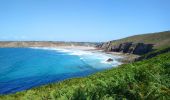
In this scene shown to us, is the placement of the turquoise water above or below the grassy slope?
below

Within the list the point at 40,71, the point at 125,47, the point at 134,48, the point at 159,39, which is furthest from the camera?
the point at 125,47

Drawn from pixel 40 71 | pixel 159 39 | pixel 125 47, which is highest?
pixel 159 39

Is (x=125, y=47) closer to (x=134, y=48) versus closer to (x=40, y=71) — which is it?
(x=134, y=48)

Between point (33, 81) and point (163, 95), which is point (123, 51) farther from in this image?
point (163, 95)

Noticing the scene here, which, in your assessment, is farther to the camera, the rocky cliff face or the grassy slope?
the rocky cliff face

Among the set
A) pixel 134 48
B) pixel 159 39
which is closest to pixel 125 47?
pixel 134 48

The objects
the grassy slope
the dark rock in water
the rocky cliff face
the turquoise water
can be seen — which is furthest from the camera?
the dark rock in water

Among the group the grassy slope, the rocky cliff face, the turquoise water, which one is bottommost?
the turquoise water

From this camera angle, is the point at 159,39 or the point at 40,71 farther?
the point at 159,39

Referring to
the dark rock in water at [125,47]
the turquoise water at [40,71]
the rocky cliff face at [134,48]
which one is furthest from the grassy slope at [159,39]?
the turquoise water at [40,71]

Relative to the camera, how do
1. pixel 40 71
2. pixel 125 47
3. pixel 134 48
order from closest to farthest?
pixel 40 71, pixel 134 48, pixel 125 47

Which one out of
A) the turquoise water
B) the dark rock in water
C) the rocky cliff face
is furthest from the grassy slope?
the turquoise water

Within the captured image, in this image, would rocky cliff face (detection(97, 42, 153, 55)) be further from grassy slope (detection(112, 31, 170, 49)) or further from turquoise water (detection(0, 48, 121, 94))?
turquoise water (detection(0, 48, 121, 94))

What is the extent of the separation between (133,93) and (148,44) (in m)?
110
